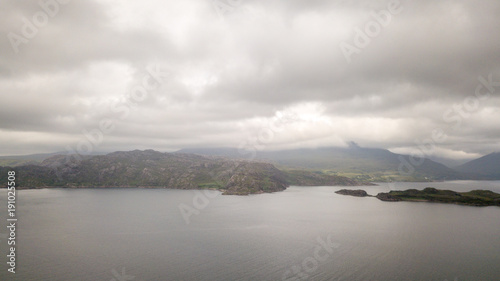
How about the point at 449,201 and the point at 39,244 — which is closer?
the point at 39,244

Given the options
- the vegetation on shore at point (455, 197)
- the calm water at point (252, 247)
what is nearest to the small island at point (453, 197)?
the vegetation on shore at point (455, 197)

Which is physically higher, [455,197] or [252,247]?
[252,247]

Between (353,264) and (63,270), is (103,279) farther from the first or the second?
(353,264)

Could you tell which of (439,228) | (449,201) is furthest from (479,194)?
(439,228)

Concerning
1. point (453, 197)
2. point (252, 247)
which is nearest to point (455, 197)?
point (453, 197)

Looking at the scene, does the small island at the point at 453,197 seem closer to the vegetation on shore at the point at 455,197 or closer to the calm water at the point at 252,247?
the vegetation on shore at the point at 455,197

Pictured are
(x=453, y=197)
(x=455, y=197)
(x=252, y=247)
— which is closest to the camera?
(x=252, y=247)

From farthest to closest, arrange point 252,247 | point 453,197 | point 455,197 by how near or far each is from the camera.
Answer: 1. point 453,197
2. point 455,197
3. point 252,247

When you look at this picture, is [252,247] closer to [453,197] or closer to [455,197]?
[453,197]

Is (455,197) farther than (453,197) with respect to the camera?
No
